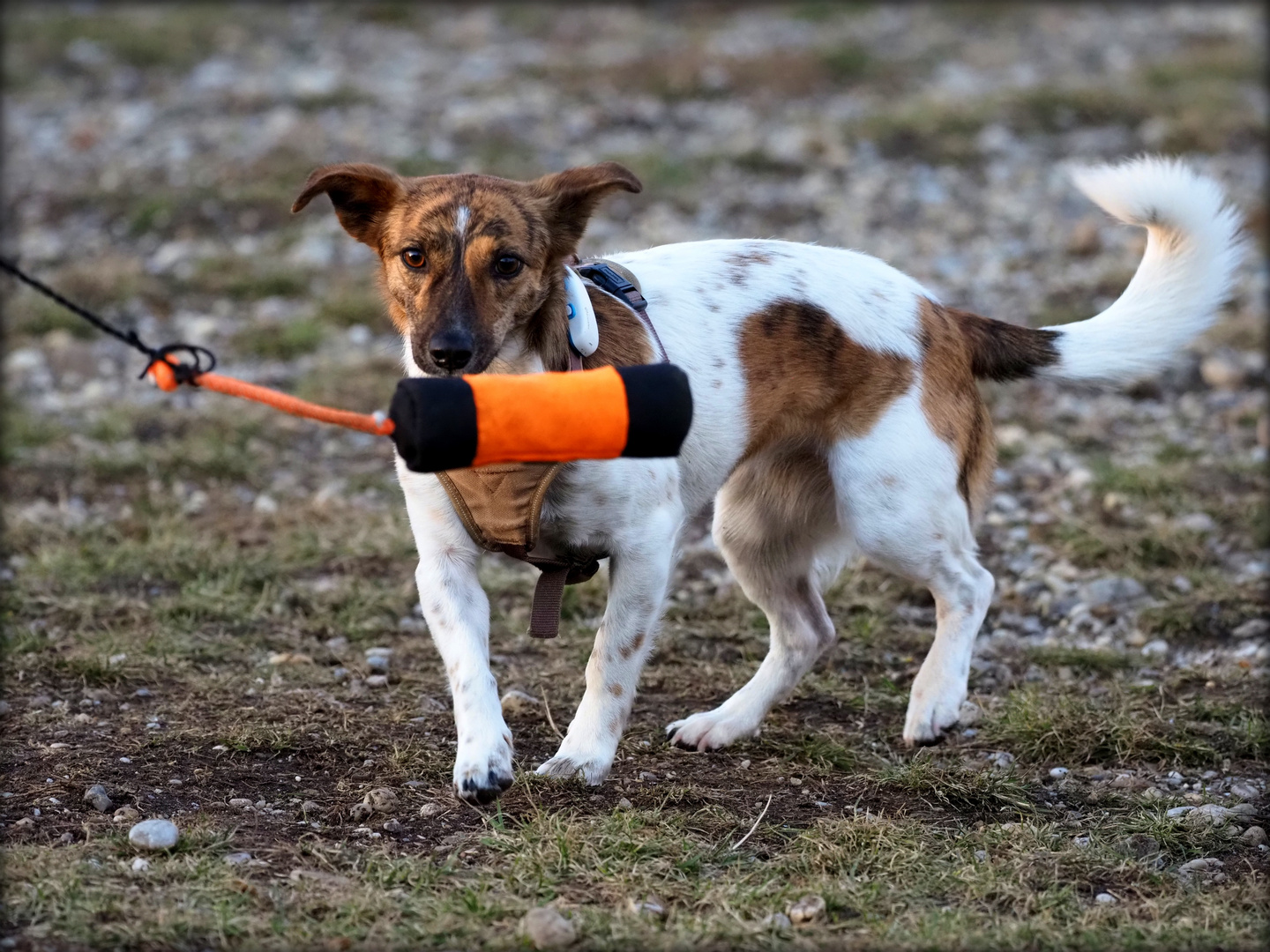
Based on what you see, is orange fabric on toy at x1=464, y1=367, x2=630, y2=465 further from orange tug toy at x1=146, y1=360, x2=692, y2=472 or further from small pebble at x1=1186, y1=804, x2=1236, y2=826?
small pebble at x1=1186, y1=804, x2=1236, y2=826

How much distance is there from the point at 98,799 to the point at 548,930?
1.20 m

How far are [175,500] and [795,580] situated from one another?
267 cm

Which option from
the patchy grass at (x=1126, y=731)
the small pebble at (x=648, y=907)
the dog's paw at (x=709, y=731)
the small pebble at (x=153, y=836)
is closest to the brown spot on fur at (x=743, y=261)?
the dog's paw at (x=709, y=731)

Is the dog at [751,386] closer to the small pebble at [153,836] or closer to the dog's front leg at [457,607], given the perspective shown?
the dog's front leg at [457,607]

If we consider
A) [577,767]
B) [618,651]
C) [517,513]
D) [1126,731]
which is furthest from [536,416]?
[1126,731]

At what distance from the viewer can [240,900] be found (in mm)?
2920

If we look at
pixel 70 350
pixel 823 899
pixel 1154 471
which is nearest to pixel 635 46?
pixel 70 350

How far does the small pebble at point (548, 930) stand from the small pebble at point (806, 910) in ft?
1.42

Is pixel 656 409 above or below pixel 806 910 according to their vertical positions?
above

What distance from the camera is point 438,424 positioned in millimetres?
2811

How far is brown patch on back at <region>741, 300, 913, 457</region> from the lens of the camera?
3.88 meters

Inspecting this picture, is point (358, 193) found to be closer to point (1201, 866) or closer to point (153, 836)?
point (153, 836)

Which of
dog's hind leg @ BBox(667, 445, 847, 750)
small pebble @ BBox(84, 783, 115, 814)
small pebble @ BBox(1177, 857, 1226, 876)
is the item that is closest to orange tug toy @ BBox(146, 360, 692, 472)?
small pebble @ BBox(84, 783, 115, 814)

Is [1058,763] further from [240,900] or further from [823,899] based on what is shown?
[240,900]
